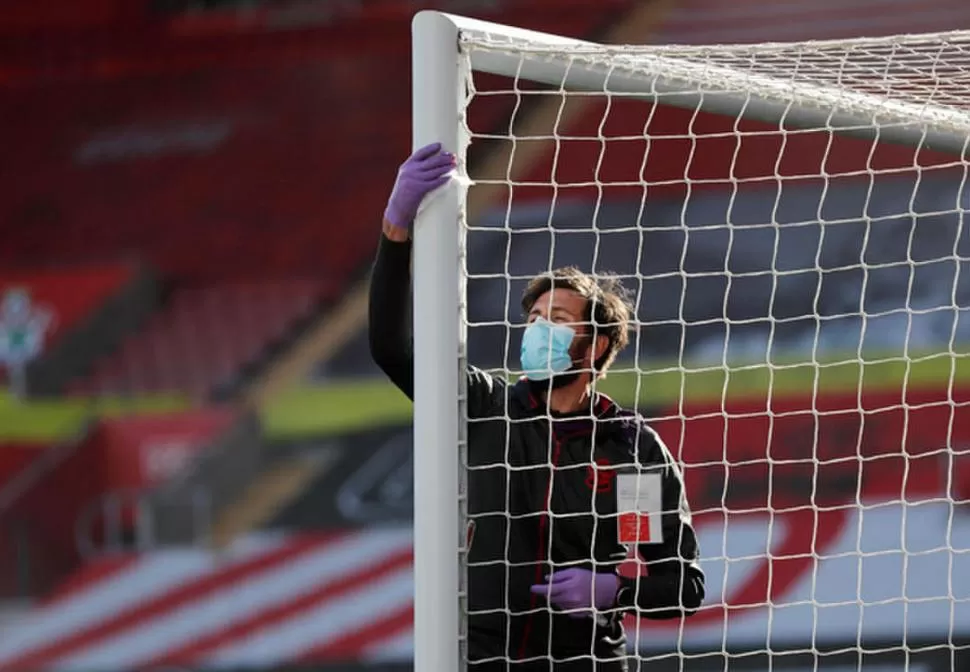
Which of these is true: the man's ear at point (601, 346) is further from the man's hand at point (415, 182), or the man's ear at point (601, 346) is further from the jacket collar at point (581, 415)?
the man's hand at point (415, 182)

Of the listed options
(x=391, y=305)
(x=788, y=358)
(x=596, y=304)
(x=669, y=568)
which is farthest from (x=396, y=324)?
(x=788, y=358)

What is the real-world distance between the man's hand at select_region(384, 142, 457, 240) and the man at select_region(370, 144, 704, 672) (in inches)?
2.1

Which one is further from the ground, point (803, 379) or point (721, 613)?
point (803, 379)

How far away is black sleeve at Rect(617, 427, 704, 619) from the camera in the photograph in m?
1.65

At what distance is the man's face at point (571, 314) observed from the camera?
1.70 meters

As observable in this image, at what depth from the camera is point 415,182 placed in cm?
155

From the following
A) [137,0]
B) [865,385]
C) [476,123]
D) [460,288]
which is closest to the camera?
[460,288]

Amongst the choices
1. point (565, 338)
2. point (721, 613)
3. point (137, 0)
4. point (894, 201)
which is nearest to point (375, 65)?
point (137, 0)

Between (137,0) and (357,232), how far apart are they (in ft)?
3.95

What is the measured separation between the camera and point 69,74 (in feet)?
17.6

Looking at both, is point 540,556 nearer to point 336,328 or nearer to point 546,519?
point 546,519

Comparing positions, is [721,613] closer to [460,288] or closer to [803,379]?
[803,379]

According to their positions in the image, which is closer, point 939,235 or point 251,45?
point 939,235

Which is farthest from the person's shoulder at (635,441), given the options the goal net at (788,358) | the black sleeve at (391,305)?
the goal net at (788,358)
